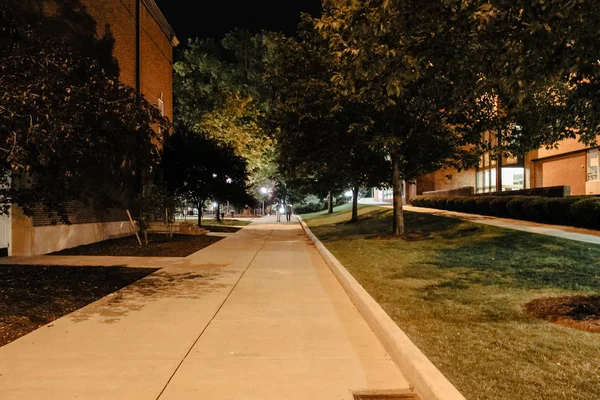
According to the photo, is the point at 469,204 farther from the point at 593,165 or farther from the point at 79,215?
the point at 79,215

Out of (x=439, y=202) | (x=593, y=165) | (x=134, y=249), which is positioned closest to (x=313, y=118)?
(x=134, y=249)

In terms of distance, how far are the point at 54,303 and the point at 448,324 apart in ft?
19.3

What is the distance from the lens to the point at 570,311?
664cm

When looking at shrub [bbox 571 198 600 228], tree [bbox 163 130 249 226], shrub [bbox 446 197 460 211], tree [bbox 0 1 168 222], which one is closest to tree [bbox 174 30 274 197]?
tree [bbox 163 130 249 226]

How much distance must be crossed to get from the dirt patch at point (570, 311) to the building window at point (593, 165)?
2238cm

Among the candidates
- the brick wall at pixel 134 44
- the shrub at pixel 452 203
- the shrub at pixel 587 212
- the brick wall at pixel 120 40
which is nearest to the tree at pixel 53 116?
the brick wall at pixel 120 40

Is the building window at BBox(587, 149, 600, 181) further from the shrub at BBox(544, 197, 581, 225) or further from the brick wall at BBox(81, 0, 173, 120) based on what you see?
the brick wall at BBox(81, 0, 173, 120)

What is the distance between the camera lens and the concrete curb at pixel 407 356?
12.9ft

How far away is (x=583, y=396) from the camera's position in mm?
3844

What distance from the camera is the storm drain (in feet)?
13.9

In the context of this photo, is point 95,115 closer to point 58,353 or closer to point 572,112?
point 58,353

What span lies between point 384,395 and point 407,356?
0.59 m

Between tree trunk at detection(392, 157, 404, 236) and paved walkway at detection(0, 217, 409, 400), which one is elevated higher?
tree trunk at detection(392, 157, 404, 236)

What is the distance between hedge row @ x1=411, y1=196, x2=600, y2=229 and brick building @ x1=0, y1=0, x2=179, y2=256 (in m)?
13.8
